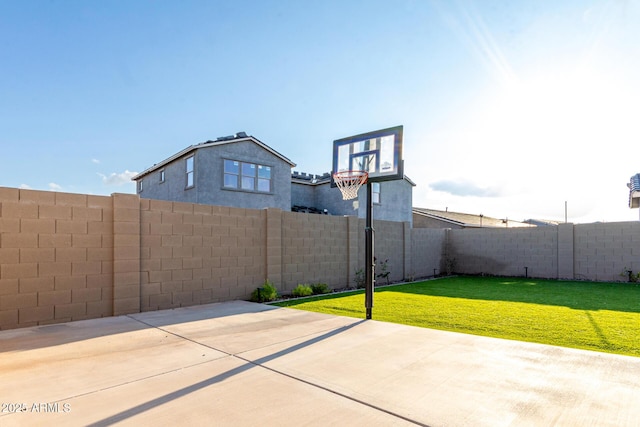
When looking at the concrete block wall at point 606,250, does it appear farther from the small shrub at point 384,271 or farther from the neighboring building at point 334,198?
the neighboring building at point 334,198

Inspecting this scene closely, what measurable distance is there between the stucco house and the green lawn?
16.6 feet

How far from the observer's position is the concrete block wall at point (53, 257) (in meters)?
5.98

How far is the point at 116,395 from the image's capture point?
133 inches

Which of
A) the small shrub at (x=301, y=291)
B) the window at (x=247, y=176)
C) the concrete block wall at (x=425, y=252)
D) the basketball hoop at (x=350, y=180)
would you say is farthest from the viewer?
the window at (x=247, y=176)

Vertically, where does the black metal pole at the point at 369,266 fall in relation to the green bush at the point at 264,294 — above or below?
above

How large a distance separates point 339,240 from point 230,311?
529 centimetres

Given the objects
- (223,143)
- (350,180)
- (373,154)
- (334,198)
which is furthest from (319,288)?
(334,198)

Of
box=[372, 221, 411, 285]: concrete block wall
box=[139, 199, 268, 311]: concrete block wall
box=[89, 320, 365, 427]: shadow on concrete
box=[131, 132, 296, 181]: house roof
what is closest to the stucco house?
box=[131, 132, 296, 181]: house roof

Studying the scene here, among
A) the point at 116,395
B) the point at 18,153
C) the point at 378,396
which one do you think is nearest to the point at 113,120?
the point at 18,153

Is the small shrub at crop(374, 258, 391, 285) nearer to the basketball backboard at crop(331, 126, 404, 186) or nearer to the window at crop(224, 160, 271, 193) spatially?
the basketball backboard at crop(331, 126, 404, 186)

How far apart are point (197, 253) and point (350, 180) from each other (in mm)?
4019

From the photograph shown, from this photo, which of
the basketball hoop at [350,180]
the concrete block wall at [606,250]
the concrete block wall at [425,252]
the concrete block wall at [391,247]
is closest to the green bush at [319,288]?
the concrete block wall at [391,247]

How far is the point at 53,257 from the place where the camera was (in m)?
6.38

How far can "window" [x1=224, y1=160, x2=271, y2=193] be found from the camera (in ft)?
55.1
